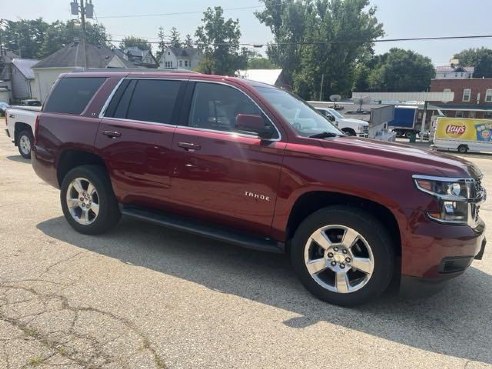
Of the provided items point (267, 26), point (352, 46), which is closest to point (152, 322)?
point (352, 46)

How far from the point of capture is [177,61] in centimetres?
8625

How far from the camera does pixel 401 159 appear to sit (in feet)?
11.0

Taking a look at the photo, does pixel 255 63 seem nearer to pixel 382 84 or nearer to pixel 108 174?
pixel 382 84

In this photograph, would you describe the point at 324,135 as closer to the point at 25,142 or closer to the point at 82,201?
the point at 82,201

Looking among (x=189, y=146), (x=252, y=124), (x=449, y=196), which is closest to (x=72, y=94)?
(x=189, y=146)

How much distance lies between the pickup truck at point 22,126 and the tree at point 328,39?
41227mm

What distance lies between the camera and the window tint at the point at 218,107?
4059mm

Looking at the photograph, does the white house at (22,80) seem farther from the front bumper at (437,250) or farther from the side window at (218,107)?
the front bumper at (437,250)

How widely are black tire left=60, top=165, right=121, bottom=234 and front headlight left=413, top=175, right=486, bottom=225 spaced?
3.32 m

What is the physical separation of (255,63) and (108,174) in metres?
94.9

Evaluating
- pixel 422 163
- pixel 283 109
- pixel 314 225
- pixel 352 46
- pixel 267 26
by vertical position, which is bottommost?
pixel 314 225

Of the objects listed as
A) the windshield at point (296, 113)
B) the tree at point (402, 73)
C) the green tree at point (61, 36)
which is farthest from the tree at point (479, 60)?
the windshield at point (296, 113)

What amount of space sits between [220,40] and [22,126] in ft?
186

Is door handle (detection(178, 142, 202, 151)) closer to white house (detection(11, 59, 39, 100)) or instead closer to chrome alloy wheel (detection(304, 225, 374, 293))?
chrome alloy wheel (detection(304, 225, 374, 293))
